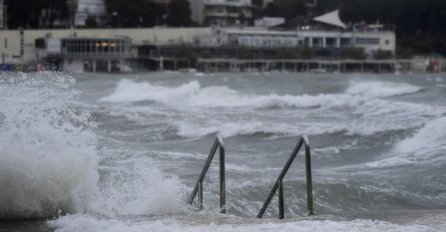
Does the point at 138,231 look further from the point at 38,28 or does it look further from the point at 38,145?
the point at 38,28

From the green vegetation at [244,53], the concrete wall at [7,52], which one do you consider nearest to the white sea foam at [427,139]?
the concrete wall at [7,52]

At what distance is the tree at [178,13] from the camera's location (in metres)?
105

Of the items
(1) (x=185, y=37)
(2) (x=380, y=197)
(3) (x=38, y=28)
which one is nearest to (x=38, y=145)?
(2) (x=380, y=197)

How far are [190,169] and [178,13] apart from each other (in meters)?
92.5

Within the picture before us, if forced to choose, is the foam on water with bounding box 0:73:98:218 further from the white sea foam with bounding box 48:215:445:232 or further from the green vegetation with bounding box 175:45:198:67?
the green vegetation with bounding box 175:45:198:67

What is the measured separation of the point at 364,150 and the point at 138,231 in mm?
11422

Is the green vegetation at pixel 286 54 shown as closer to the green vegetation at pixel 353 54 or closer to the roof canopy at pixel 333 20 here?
the green vegetation at pixel 353 54

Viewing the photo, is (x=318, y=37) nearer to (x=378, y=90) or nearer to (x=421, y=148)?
(x=378, y=90)

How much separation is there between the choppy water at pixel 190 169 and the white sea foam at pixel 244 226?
1cm

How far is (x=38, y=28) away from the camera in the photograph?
89.4 meters

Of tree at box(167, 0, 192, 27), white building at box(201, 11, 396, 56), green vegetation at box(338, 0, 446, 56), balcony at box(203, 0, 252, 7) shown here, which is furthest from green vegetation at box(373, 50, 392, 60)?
tree at box(167, 0, 192, 27)

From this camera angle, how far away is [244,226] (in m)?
6.55

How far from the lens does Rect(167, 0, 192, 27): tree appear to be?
105 meters

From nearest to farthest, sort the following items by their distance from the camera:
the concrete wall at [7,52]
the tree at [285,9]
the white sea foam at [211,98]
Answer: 1. the concrete wall at [7,52]
2. the white sea foam at [211,98]
3. the tree at [285,9]
